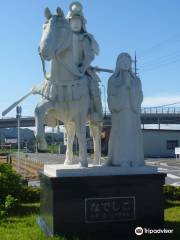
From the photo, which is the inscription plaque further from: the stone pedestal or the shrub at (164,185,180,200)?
the shrub at (164,185,180,200)

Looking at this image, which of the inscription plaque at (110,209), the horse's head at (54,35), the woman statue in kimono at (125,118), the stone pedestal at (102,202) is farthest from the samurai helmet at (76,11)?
the inscription plaque at (110,209)

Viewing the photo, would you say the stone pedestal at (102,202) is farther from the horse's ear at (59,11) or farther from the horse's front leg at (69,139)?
Result: the horse's ear at (59,11)

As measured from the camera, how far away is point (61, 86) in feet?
28.6

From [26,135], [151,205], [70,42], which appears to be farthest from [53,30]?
[26,135]

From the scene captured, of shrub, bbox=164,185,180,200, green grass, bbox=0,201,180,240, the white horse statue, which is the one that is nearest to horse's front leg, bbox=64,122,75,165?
the white horse statue

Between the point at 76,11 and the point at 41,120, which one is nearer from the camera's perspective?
the point at 41,120

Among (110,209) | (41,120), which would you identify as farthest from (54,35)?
(110,209)

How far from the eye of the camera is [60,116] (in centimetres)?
887

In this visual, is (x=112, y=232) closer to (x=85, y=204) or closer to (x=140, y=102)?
(x=85, y=204)

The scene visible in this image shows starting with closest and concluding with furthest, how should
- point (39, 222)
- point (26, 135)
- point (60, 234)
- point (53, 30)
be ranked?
point (60, 234)
point (53, 30)
point (39, 222)
point (26, 135)

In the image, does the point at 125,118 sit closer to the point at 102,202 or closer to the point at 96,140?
the point at 96,140

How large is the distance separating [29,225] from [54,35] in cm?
371

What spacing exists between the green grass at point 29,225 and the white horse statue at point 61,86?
151 centimetres

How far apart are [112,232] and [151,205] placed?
0.82 metres
